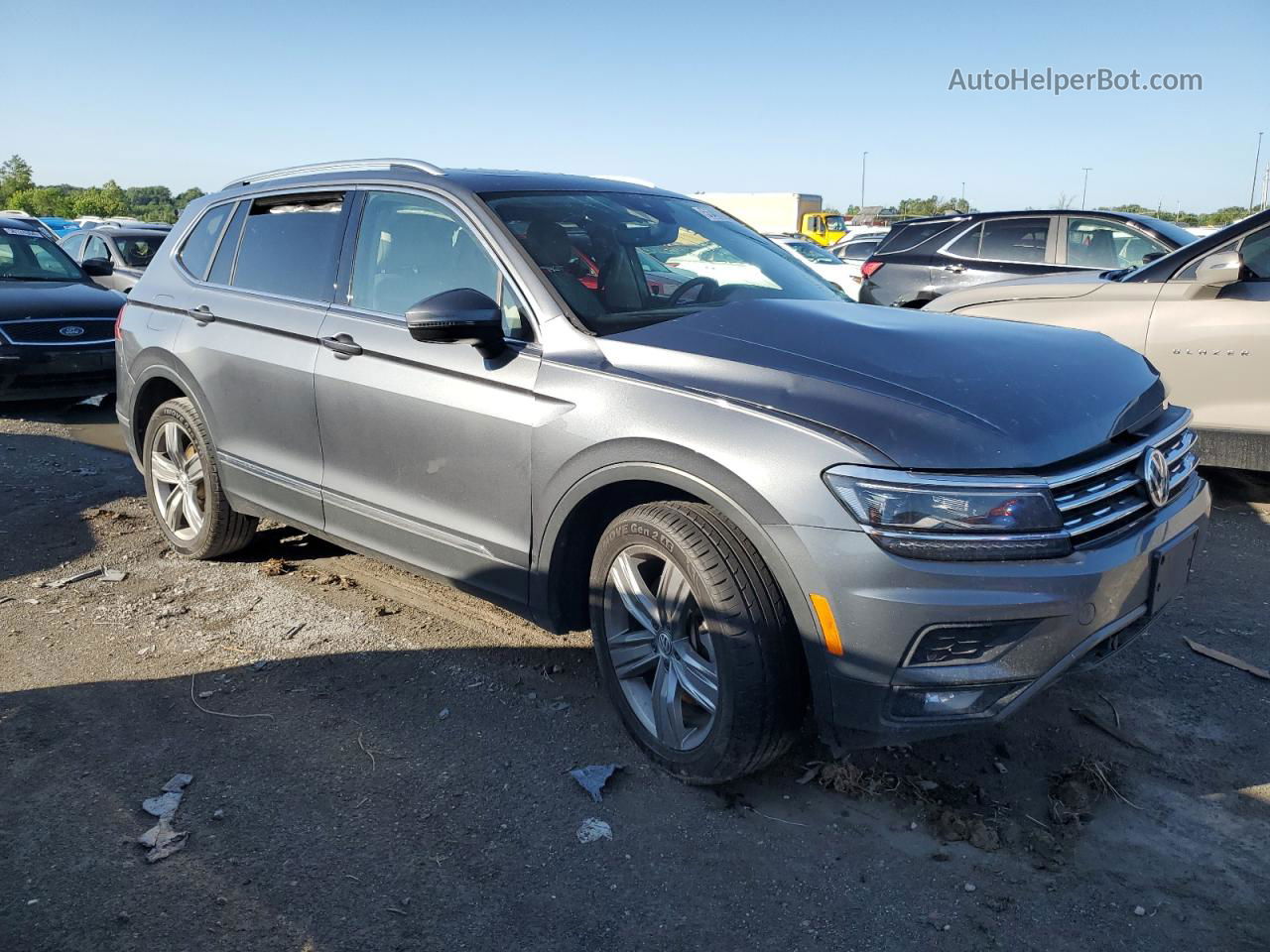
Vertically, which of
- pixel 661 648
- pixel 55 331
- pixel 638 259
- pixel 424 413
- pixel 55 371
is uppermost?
pixel 638 259

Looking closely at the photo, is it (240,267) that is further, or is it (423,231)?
(240,267)

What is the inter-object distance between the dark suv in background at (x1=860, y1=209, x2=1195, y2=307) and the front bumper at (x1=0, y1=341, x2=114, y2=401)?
6.84 metres

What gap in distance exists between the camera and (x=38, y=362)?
8.71m

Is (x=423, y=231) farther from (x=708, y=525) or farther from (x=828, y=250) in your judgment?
(x=828, y=250)

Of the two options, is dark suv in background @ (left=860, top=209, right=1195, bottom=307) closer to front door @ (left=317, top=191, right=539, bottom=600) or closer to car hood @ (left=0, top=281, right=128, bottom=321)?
front door @ (left=317, top=191, right=539, bottom=600)

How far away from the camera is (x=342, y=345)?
4.09 m

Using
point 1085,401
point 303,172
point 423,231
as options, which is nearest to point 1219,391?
point 1085,401

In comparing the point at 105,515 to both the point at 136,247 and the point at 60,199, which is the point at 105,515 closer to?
the point at 136,247

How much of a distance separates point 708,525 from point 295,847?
148 cm

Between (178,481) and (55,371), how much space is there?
448 cm

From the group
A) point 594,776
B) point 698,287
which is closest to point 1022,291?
point 698,287

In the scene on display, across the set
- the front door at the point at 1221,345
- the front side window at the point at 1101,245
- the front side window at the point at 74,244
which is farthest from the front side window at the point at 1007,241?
the front side window at the point at 74,244

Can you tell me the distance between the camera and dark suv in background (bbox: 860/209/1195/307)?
9.29 m

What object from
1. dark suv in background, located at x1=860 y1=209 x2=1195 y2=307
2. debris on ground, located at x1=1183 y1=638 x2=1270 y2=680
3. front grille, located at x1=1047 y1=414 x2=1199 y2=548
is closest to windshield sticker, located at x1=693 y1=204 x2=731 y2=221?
front grille, located at x1=1047 y1=414 x2=1199 y2=548
